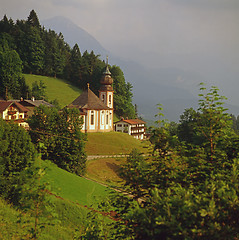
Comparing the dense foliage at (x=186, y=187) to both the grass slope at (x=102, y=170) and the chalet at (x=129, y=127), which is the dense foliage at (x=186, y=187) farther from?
the chalet at (x=129, y=127)

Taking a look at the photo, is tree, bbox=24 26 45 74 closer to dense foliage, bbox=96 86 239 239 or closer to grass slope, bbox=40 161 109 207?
grass slope, bbox=40 161 109 207

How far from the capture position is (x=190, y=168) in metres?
8.10

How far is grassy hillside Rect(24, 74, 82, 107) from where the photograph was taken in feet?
341

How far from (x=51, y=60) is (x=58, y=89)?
19.2 m

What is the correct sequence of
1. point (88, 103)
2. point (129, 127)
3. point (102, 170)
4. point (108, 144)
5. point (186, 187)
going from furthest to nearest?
point (129, 127) → point (88, 103) → point (108, 144) → point (102, 170) → point (186, 187)

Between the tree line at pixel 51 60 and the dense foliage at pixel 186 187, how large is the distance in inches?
3890

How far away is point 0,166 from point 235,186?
62.1ft

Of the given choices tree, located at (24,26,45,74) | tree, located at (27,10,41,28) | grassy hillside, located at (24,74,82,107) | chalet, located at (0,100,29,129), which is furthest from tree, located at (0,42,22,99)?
tree, located at (27,10,41,28)

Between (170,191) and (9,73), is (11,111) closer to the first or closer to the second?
(9,73)

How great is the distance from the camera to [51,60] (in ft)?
407

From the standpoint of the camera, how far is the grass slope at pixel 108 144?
54.2 metres

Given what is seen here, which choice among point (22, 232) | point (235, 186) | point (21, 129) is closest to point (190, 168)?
point (235, 186)

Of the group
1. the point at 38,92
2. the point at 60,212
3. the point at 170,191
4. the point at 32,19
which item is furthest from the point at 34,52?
the point at 170,191

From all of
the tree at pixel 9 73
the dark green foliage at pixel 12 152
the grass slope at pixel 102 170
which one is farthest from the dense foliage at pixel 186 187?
the tree at pixel 9 73
